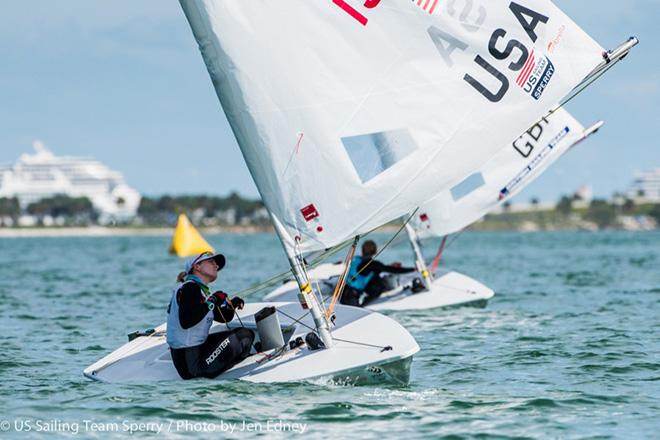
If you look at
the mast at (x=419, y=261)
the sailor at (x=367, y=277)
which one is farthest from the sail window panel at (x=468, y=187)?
the sailor at (x=367, y=277)

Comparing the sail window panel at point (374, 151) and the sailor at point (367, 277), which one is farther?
the sailor at point (367, 277)

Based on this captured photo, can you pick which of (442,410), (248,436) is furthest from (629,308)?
(248,436)

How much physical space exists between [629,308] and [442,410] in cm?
1168

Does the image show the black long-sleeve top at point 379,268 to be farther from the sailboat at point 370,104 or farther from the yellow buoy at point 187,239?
the yellow buoy at point 187,239

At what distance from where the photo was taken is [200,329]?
11.0 meters

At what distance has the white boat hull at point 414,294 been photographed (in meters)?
19.1

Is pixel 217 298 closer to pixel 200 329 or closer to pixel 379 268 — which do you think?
pixel 200 329

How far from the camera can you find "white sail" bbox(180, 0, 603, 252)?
34.9 feet

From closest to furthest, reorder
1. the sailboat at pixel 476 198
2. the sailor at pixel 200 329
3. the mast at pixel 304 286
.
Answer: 1. the mast at pixel 304 286
2. the sailor at pixel 200 329
3. the sailboat at pixel 476 198

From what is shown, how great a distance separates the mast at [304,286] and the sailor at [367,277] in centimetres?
603

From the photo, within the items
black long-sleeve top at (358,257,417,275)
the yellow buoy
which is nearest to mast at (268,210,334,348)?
black long-sleeve top at (358,257,417,275)

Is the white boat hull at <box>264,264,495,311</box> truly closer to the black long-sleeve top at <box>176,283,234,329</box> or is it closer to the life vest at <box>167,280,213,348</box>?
the life vest at <box>167,280,213,348</box>

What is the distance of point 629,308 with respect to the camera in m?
20.8

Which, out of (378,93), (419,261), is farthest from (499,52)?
(419,261)
